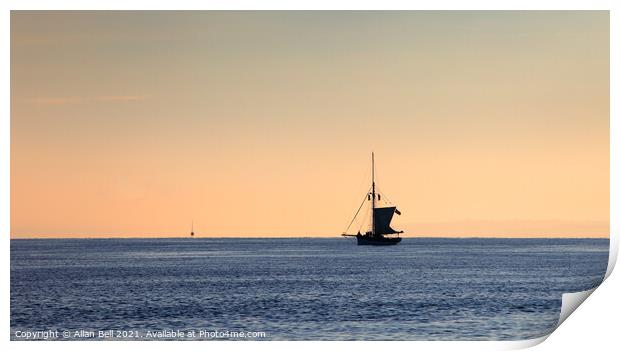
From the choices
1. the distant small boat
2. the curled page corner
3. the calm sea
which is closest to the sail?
the distant small boat

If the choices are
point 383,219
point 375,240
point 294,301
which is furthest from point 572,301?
point 375,240

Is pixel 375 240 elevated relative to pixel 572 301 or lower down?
elevated

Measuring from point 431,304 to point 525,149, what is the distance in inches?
834

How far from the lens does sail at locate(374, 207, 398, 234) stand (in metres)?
73.3

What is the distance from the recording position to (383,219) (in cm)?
7719

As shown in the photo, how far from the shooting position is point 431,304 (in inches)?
1432

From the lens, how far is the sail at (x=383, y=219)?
2886 inches

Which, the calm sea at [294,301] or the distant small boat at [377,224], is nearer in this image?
the calm sea at [294,301]
